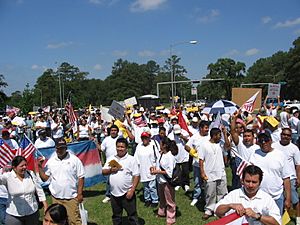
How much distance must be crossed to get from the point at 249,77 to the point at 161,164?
11939cm

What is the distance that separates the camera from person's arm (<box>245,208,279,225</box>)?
3.60 m

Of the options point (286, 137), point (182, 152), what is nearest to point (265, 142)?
point (286, 137)

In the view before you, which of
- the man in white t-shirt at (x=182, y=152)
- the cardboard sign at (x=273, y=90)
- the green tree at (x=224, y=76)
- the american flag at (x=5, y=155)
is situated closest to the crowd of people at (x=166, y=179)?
the american flag at (x=5, y=155)

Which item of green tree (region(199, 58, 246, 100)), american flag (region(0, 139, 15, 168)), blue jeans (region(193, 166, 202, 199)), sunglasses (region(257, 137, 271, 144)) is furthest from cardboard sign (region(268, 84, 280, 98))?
green tree (region(199, 58, 246, 100))

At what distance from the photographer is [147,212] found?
852 cm

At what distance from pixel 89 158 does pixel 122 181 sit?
4086mm

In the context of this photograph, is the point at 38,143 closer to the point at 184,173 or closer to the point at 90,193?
the point at 90,193

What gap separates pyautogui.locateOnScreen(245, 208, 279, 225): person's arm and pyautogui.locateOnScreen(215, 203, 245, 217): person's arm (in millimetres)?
49

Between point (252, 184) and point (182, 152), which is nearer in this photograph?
point (252, 184)

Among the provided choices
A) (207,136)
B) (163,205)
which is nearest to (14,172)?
(163,205)

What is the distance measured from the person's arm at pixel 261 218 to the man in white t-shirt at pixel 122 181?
3077mm

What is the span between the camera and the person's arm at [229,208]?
11.8ft

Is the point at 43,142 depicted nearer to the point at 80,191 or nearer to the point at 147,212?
the point at 147,212

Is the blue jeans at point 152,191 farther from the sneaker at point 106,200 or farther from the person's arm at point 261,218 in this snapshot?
the person's arm at point 261,218
